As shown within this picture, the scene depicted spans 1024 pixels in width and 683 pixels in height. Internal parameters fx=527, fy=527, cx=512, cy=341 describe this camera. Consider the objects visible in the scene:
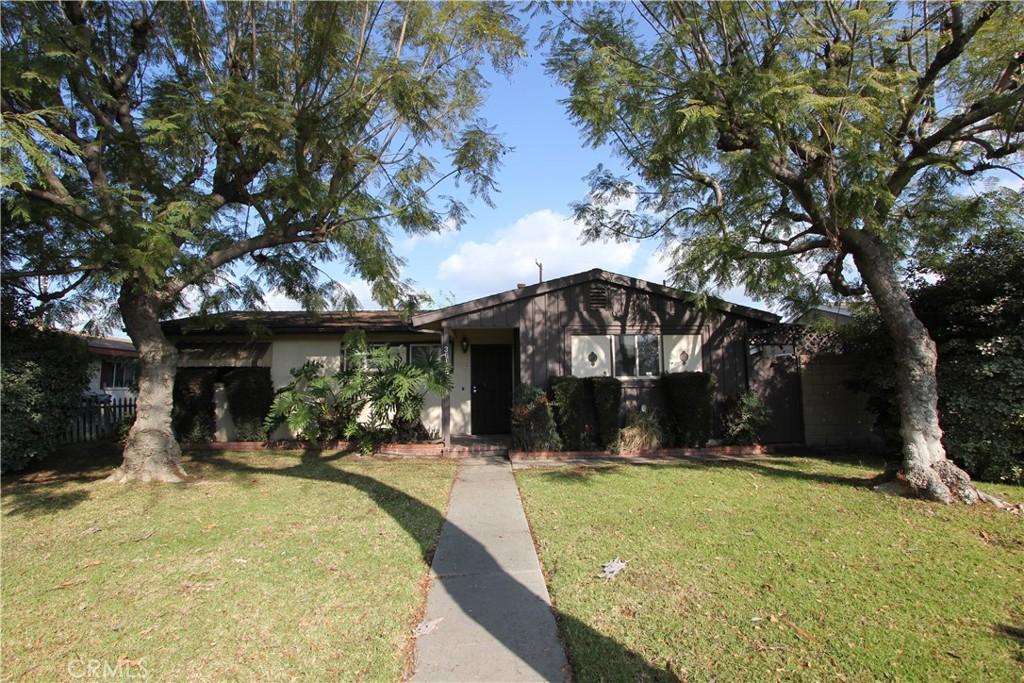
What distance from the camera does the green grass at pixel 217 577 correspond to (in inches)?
132

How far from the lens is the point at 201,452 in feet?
38.5

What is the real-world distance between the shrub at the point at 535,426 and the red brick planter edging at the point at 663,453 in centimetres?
16

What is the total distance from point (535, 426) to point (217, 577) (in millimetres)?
6997

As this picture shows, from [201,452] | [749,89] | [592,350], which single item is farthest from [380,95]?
[201,452]

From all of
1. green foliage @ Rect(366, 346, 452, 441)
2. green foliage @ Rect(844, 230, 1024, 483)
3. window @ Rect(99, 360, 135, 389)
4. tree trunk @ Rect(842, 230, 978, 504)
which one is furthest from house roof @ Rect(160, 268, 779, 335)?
window @ Rect(99, 360, 135, 389)

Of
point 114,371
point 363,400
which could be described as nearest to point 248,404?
point 363,400

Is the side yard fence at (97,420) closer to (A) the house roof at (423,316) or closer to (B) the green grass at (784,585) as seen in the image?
(A) the house roof at (423,316)

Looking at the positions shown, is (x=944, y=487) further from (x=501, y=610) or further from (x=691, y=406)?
(x=501, y=610)

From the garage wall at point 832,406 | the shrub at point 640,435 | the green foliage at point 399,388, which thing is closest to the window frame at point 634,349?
the shrub at point 640,435

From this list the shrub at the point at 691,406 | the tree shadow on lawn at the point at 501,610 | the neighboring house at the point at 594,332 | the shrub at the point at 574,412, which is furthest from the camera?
the neighboring house at the point at 594,332

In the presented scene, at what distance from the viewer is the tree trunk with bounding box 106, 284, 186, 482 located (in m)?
8.55

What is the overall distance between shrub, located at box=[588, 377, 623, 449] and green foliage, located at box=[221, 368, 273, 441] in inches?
309

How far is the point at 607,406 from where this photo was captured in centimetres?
1107

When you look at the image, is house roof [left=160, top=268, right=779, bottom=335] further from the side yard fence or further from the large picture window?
the side yard fence
